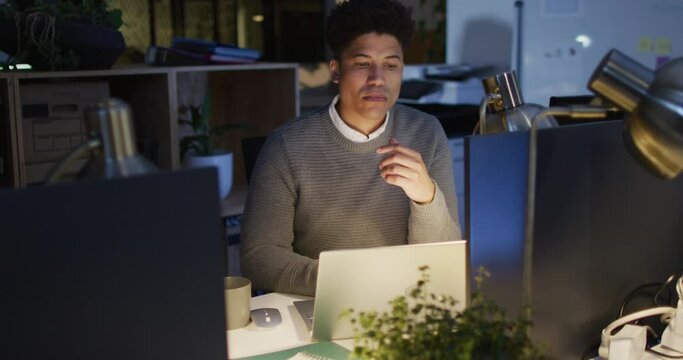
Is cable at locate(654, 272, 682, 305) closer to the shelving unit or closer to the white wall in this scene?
the shelving unit

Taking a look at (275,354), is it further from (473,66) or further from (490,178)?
(473,66)

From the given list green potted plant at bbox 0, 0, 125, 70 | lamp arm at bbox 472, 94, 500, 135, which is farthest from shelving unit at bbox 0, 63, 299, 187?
lamp arm at bbox 472, 94, 500, 135

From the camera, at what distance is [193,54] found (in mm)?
3012

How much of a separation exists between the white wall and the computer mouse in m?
3.05

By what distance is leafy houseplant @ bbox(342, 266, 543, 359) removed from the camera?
0.93m

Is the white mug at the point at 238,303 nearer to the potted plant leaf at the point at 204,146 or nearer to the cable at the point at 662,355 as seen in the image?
the cable at the point at 662,355

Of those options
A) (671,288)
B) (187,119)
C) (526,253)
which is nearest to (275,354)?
(526,253)

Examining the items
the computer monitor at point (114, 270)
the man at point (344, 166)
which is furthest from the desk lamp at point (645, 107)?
the man at point (344, 166)

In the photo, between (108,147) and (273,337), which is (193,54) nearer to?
(273,337)

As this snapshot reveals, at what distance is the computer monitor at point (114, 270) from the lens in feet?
2.45

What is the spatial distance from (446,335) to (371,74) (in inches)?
41.5

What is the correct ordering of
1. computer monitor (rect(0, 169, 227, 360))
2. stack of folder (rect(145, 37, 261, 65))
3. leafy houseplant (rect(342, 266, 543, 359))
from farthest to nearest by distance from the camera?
stack of folder (rect(145, 37, 261, 65)) < leafy houseplant (rect(342, 266, 543, 359)) < computer monitor (rect(0, 169, 227, 360))

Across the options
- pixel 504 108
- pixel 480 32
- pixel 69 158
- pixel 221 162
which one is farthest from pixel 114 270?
pixel 480 32

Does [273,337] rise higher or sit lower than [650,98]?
lower
